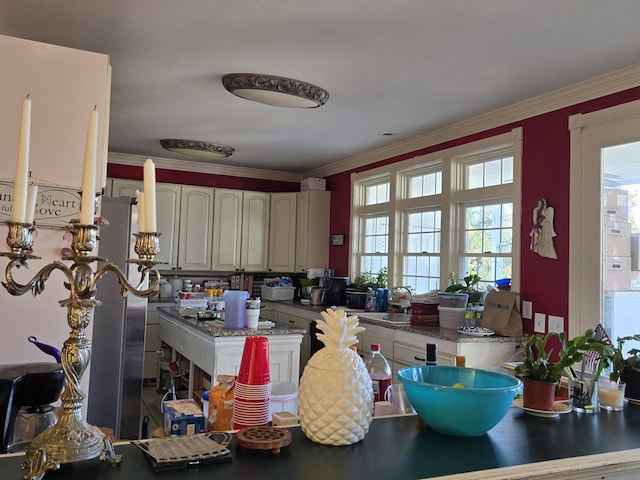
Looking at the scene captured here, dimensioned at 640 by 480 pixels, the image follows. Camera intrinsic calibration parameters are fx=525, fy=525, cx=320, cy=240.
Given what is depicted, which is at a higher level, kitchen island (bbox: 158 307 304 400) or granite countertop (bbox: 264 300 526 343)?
granite countertop (bbox: 264 300 526 343)

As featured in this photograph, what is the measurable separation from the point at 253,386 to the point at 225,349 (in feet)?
6.41

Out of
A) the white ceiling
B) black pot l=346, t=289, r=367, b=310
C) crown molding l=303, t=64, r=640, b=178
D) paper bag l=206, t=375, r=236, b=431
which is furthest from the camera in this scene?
black pot l=346, t=289, r=367, b=310

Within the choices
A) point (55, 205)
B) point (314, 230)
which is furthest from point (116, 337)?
point (314, 230)

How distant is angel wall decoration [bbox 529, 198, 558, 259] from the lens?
348 cm

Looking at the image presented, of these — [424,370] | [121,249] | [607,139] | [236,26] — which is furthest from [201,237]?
[424,370]

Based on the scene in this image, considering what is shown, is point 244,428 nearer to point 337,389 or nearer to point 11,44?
point 337,389

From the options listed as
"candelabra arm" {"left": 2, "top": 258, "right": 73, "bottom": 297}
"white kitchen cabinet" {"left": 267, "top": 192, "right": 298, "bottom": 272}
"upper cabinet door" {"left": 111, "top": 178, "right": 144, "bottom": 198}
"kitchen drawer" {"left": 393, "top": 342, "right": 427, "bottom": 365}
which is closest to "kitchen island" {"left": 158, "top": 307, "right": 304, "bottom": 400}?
"kitchen drawer" {"left": 393, "top": 342, "right": 427, "bottom": 365}

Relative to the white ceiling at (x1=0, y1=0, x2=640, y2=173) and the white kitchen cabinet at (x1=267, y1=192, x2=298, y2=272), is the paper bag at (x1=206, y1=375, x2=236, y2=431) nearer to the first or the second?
the white ceiling at (x1=0, y1=0, x2=640, y2=173)

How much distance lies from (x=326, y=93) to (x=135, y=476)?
3030 millimetres

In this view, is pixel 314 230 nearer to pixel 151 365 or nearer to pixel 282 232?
pixel 282 232

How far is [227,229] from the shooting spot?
655 cm

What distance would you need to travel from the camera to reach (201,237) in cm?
639

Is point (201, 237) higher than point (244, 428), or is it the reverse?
point (201, 237)

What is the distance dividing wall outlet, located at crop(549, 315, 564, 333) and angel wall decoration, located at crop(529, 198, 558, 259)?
15.6 inches
